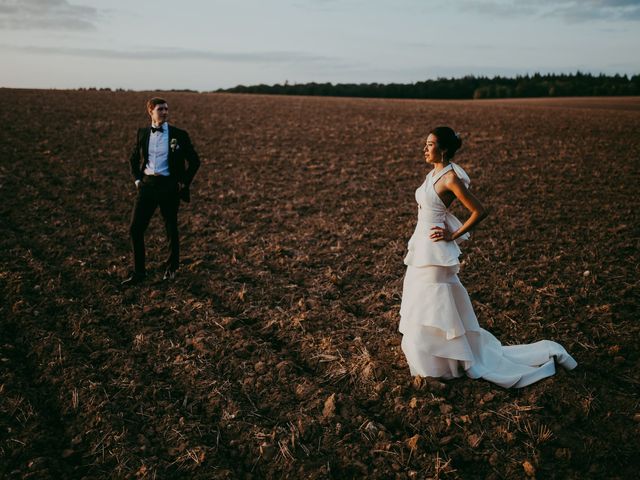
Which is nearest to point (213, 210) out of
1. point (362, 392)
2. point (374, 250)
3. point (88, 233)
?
point (88, 233)

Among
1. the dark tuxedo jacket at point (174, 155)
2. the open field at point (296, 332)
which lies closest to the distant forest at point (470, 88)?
the open field at point (296, 332)

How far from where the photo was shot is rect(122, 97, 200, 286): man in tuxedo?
6.60 m

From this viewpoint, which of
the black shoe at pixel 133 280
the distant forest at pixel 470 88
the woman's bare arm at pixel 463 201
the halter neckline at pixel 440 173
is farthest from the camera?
the distant forest at pixel 470 88

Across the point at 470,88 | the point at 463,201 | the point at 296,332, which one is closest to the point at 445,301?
the point at 463,201

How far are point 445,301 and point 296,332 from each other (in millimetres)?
2098

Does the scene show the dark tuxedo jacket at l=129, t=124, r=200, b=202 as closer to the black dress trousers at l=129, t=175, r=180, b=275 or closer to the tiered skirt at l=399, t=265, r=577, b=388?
the black dress trousers at l=129, t=175, r=180, b=275

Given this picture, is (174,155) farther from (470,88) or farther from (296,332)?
(470,88)

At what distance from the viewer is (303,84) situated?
68.0m

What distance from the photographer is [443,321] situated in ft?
14.5

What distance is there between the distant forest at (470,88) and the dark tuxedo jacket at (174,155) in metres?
58.0

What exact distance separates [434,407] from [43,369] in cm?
421

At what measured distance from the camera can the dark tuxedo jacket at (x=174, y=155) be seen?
6.63 meters

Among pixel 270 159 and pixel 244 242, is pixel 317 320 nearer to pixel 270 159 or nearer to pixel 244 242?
pixel 244 242

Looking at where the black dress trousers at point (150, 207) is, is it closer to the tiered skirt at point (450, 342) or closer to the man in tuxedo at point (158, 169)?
the man in tuxedo at point (158, 169)
